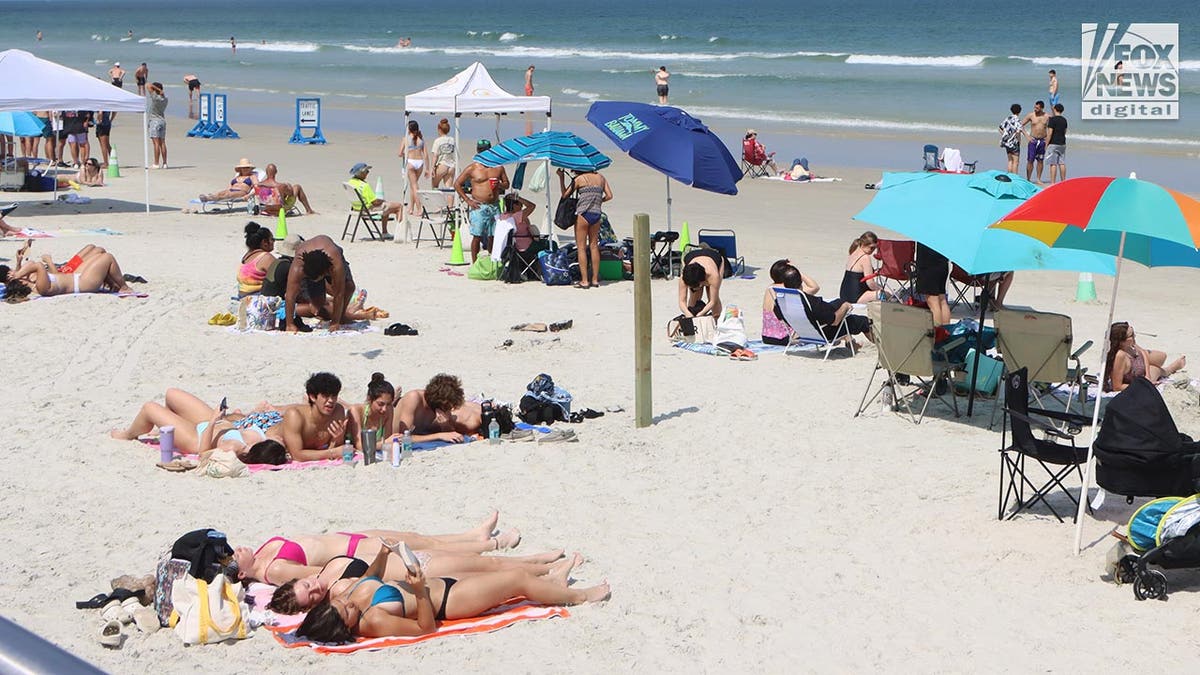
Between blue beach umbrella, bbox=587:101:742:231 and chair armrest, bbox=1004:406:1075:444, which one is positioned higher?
blue beach umbrella, bbox=587:101:742:231

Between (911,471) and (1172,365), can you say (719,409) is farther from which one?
(1172,365)

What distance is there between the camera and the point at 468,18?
92750mm

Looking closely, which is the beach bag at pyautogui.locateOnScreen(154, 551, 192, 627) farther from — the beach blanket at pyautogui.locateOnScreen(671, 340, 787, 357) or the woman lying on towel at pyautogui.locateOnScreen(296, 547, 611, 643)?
the beach blanket at pyautogui.locateOnScreen(671, 340, 787, 357)

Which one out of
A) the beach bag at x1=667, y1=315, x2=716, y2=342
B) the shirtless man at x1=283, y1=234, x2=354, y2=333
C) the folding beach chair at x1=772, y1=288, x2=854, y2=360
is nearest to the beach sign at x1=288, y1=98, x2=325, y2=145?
the shirtless man at x1=283, y1=234, x2=354, y2=333

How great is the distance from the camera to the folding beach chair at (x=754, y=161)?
68.5 feet

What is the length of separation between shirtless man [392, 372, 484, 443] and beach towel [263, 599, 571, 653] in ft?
7.87

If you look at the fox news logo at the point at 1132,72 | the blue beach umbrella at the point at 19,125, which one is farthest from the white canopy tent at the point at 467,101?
the fox news logo at the point at 1132,72

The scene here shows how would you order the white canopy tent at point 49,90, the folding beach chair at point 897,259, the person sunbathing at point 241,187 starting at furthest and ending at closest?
the person sunbathing at point 241,187
the white canopy tent at point 49,90
the folding beach chair at point 897,259

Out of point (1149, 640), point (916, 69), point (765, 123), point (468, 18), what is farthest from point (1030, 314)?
point (468, 18)

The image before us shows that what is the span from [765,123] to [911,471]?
23.8 metres

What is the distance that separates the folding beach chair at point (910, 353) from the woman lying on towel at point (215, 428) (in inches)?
143

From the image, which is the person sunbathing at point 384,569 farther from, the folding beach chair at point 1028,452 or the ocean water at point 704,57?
the ocean water at point 704,57

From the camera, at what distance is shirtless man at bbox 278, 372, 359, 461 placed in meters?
7.40

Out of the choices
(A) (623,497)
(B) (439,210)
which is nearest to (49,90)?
(B) (439,210)
